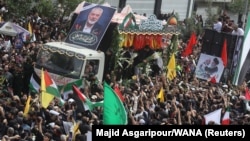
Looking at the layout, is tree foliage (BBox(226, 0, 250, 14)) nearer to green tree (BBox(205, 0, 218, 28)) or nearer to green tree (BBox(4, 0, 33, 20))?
green tree (BBox(205, 0, 218, 28))

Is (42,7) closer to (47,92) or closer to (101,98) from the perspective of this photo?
(101,98)

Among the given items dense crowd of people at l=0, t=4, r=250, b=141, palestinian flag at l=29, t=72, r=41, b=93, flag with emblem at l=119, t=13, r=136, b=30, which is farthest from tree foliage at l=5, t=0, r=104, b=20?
palestinian flag at l=29, t=72, r=41, b=93

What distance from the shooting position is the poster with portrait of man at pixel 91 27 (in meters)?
19.7

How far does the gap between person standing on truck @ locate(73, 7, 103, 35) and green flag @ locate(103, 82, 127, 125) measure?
31.1 feet

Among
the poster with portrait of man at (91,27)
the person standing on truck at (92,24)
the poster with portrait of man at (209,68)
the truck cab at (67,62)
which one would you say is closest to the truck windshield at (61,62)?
the truck cab at (67,62)

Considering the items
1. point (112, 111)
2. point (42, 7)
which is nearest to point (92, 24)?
point (42, 7)

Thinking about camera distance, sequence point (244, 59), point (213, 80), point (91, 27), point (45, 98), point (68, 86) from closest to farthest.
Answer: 1. point (45, 98)
2. point (244, 59)
3. point (68, 86)
4. point (213, 80)
5. point (91, 27)

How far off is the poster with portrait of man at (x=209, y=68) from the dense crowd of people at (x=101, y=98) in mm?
195

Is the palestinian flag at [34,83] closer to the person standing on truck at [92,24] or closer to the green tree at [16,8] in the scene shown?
the person standing on truck at [92,24]

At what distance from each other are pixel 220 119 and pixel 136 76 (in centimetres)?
661

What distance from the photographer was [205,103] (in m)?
16.6

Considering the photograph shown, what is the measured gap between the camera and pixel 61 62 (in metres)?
18.1

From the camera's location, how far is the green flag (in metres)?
9.98

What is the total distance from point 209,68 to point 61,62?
4.10m
